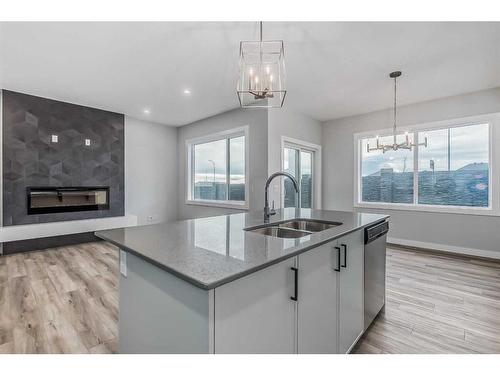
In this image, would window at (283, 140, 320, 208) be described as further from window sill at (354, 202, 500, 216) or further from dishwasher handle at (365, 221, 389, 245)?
dishwasher handle at (365, 221, 389, 245)

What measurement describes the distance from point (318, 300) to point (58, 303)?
8.21 ft

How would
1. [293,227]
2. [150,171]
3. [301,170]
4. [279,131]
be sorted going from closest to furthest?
[293,227]
[279,131]
[301,170]
[150,171]

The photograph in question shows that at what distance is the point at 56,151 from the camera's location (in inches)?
174

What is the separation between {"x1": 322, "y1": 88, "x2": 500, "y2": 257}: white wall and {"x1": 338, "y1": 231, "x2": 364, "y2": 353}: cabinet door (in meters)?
3.41

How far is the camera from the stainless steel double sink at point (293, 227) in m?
1.85

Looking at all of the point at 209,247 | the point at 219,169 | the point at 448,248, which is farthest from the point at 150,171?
the point at 448,248

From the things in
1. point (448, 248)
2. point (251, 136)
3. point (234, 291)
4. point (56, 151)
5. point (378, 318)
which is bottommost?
point (378, 318)

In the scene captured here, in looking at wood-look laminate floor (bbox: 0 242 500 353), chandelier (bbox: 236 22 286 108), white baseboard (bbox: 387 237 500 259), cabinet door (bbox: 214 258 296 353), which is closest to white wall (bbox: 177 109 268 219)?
chandelier (bbox: 236 22 286 108)

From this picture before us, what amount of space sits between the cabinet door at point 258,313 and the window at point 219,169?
356 cm

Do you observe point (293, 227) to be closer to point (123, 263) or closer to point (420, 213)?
point (123, 263)

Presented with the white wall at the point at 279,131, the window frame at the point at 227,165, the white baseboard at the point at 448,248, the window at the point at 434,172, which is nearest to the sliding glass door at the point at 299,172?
the white wall at the point at 279,131

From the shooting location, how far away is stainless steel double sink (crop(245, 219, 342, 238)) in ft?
6.06

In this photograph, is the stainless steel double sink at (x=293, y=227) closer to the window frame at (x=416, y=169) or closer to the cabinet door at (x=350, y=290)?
the cabinet door at (x=350, y=290)
